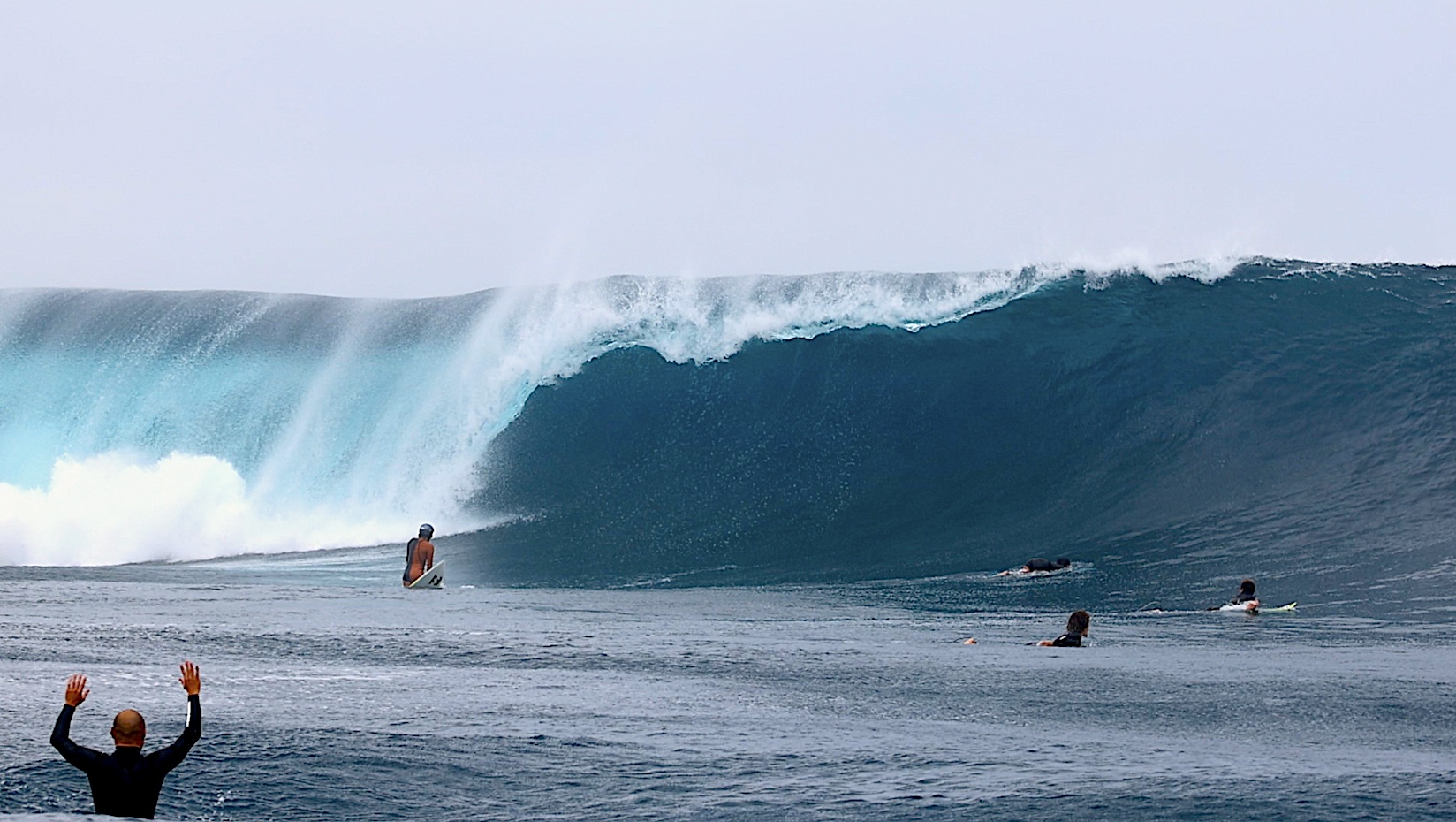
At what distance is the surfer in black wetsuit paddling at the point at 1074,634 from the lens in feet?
40.1

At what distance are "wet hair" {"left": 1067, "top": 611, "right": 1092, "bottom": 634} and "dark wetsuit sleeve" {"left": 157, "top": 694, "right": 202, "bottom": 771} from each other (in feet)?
25.2

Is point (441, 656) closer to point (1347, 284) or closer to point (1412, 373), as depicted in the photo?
point (1412, 373)

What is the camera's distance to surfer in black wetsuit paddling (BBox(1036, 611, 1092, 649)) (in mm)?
12211

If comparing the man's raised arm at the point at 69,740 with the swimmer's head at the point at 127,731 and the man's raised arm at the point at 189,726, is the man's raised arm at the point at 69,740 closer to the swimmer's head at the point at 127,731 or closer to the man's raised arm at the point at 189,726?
the swimmer's head at the point at 127,731

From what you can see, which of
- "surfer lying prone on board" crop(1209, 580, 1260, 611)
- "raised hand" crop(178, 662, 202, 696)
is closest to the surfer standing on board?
"surfer lying prone on board" crop(1209, 580, 1260, 611)

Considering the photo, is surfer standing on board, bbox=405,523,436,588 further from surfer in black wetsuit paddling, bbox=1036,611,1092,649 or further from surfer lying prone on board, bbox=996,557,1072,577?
surfer in black wetsuit paddling, bbox=1036,611,1092,649

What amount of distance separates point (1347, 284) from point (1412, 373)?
386 centimetres

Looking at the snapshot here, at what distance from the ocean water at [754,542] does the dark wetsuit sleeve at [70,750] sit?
1.74 ft

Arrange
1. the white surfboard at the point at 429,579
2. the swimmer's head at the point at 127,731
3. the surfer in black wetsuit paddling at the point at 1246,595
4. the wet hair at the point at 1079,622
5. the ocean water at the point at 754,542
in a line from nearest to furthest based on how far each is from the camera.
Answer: the swimmer's head at the point at 127,731
the ocean water at the point at 754,542
the wet hair at the point at 1079,622
the surfer in black wetsuit paddling at the point at 1246,595
the white surfboard at the point at 429,579

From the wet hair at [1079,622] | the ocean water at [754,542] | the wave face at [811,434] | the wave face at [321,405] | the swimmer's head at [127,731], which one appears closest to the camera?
the swimmer's head at [127,731]

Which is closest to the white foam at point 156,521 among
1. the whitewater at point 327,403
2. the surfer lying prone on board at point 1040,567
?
the whitewater at point 327,403

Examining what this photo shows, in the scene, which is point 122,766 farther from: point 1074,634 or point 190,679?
point 1074,634

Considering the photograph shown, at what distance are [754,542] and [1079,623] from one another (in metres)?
8.78

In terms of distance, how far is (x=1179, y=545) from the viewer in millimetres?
18781
